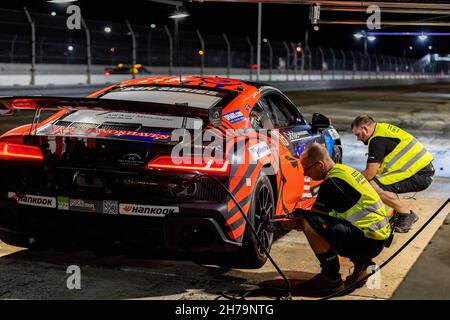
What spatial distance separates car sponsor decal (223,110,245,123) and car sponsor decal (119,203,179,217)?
107 centimetres

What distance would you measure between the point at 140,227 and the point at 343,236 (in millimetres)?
1399

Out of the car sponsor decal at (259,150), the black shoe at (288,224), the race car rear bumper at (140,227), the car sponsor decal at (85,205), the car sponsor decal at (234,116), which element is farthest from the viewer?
the car sponsor decal at (234,116)

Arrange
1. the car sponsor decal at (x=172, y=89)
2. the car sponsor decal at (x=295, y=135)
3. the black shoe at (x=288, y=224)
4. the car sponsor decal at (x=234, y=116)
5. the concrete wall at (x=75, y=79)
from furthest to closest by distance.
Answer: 1. the concrete wall at (x=75, y=79)
2. the car sponsor decal at (x=295, y=135)
3. the car sponsor decal at (x=172, y=89)
4. the car sponsor decal at (x=234, y=116)
5. the black shoe at (x=288, y=224)

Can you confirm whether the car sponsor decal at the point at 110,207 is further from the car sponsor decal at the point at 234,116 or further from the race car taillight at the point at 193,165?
the car sponsor decal at the point at 234,116

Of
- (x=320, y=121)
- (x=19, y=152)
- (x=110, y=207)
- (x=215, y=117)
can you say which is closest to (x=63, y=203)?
(x=110, y=207)

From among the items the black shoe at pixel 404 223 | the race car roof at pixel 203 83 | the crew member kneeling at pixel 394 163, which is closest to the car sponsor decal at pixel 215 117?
the race car roof at pixel 203 83

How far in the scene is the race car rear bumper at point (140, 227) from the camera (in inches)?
187

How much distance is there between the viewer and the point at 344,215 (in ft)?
16.3

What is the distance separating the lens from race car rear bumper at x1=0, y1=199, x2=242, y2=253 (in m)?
4.74

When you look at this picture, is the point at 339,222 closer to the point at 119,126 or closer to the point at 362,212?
the point at 362,212

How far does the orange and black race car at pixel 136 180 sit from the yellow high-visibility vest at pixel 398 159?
190cm

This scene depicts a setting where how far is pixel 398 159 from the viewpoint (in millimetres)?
6965
